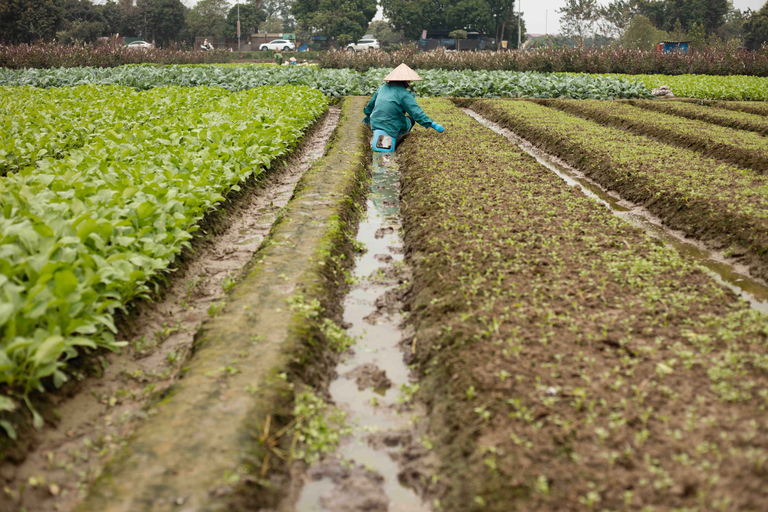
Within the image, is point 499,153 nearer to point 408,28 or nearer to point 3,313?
point 3,313

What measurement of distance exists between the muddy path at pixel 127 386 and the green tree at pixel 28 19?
164 feet

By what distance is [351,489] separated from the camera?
8.97 feet

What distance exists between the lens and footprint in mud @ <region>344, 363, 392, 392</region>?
3.58m

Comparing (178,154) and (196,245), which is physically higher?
(178,154)

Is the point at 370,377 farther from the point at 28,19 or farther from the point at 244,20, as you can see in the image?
the point at 244,20

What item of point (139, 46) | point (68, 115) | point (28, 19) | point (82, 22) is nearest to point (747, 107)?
point (68, 115)

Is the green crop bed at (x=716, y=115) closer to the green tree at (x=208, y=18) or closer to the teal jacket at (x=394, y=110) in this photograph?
the teal jacket at (x=394, y=110)

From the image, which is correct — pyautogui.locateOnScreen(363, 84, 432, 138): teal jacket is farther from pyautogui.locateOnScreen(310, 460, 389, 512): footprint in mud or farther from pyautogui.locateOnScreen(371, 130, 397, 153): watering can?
pyautogui.locateOnScreen(310, 460, 389, 512): footprint in mud

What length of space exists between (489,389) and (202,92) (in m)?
14.0

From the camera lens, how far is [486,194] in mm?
6746

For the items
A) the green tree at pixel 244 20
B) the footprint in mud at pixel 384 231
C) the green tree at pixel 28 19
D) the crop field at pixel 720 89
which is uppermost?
the green tree at pixel 244 20

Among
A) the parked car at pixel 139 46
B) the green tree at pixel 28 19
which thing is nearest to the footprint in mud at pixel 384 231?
the parked car at pixel 139 46

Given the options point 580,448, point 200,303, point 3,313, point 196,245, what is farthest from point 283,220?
point 580,448

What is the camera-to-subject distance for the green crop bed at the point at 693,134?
9.12m
